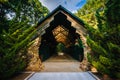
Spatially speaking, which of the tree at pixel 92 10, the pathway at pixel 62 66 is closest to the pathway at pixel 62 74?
the pathway at pixel 62 66

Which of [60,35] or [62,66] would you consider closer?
[62,66]

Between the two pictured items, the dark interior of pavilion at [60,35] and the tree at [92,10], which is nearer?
the dark interior of pavilion at [60,35]

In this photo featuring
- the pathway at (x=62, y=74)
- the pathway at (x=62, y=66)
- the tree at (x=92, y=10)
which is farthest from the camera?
the tree at (x=92, y=10)

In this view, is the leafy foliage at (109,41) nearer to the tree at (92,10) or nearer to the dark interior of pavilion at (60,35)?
the dark interior of pavilion at (60,35)

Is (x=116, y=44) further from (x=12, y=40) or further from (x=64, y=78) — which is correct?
A: (x=12, y=40)

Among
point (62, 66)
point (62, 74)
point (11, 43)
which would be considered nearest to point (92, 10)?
point (62, 66)

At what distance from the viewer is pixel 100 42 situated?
16938 millimetres

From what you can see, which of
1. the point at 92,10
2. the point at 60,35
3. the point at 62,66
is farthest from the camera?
the point at 92,10

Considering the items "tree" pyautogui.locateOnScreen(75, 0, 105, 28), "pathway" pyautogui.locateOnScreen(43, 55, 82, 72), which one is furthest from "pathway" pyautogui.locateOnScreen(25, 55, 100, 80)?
"tree" pyautogui.locateOnScreen(75, 0, 105, 28)

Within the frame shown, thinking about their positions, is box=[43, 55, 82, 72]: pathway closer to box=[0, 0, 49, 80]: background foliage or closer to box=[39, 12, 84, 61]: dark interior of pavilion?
box=[39, 12, 84, 61]: dark interior of pavilion

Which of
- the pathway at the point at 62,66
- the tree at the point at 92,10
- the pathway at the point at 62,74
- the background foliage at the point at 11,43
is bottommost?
the pathway at the point at 62,74

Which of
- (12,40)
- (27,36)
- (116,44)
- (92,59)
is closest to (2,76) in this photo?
(12,40)

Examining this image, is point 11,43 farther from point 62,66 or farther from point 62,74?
point 62,66

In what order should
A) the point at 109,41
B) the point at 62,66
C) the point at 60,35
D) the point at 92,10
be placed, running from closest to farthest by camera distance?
1. the point at 109,41
2. the point at 62,66
3. the point at 60,35
4. the point at 92,10
